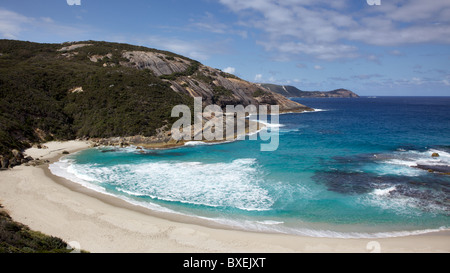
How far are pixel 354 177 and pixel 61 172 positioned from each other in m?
26.0

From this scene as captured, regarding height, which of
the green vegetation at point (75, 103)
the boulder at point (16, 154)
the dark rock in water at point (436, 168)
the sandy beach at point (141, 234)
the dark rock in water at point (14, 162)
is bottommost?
the sandy beach at point (141, 234)

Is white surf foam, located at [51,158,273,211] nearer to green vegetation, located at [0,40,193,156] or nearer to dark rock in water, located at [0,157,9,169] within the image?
dark rock in water, located at [0,157,9,169]

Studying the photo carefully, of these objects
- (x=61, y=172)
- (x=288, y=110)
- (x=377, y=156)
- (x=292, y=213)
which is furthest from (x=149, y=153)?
(x=288, y=110)

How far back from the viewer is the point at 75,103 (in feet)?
143

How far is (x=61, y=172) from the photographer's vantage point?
23.9 meters

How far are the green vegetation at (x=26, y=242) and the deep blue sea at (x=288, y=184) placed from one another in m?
6.44

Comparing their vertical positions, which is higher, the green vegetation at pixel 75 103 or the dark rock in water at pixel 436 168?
the green vegetation at pixel 75 103

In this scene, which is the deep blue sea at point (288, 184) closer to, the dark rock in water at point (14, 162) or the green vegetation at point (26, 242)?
the dark rock in water at point (14, 162)

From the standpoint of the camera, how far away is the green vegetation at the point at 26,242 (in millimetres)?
9859

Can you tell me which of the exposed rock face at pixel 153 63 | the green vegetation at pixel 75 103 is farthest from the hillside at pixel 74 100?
the exposed rock face at pixel 153 63

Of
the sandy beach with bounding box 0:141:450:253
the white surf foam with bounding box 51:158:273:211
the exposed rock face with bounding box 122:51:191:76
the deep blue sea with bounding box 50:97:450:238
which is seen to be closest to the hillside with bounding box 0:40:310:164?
the exposed rock face with bounding box 122:51:191:76

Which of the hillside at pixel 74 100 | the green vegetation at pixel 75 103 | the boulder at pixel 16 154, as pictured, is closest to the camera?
the boulder at pixel 16 154

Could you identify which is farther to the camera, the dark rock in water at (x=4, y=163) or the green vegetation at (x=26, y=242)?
the dark rock in water at (x=4, y=163)

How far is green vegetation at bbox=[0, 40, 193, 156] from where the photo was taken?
34.4m
